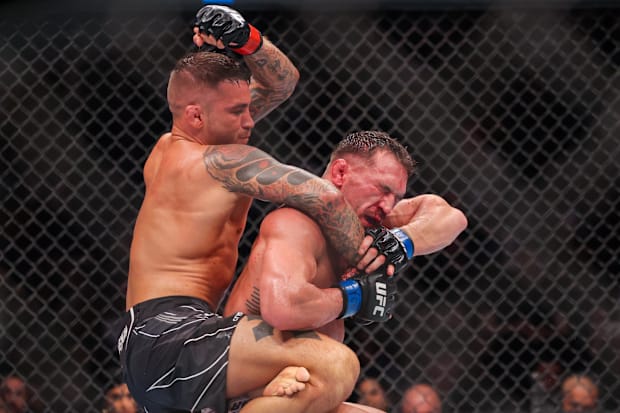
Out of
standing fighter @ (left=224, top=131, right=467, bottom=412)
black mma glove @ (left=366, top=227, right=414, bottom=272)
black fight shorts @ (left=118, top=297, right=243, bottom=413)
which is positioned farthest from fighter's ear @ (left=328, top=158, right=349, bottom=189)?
black fight shorts @ (left=118, top=297, right=243, bottom=413)

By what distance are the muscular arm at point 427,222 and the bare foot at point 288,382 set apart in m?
0.44

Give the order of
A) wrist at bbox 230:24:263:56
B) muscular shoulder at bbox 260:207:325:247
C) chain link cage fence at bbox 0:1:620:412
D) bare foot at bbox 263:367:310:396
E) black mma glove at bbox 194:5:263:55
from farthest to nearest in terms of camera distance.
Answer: chain link cage fence at bbox 0:1:620:412, wrist at bbox 230:24:263:56, black mma glove at bbox 194:5:263:55, muscular shoulder at bbox 260:207:325:247, bare foot at bbox 263:367:310:396

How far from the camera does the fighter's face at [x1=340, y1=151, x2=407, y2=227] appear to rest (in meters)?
1.91

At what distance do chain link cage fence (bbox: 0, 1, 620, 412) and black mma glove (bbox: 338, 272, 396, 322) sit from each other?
59.3 inches

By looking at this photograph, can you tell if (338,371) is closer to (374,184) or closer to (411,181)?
(374,184)

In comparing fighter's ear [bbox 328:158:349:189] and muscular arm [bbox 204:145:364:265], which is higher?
fighter's ear [bbox 328:158:349:189]

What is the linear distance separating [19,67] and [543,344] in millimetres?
2515

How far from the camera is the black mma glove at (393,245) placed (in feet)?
6.03

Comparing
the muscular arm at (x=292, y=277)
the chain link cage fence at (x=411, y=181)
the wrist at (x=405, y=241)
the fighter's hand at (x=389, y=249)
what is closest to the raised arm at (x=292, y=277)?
the muscular arm at (x=292, y=277)

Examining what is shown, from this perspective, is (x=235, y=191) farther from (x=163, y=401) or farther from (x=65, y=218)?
(x=65, y=218)

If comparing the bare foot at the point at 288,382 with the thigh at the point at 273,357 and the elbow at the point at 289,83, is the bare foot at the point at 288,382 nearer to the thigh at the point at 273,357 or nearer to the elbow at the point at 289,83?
the thigh at the point at 273,357

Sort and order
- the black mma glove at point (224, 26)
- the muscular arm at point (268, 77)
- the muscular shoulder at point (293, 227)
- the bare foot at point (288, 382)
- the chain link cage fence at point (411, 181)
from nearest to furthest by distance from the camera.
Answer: the bare foot at point (288, 382) → the muscular shoulder at point (293, 227) → the black mma glove at point (224, 26) → the muscular arm at point (268, 77) → the chain link cage fence at point (411, 181)

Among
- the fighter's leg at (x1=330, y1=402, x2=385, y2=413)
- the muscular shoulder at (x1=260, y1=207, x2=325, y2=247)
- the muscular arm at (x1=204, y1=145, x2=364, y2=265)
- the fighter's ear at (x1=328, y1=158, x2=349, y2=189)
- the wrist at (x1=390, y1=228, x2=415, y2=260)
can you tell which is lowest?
the fighter's leg at (x1=330, y1=402, x2=385, y2=413)

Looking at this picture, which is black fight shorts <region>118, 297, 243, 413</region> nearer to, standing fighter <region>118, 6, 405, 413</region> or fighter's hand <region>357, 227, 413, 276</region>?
standing fighter <region>118, 6, 405, 413</region>
